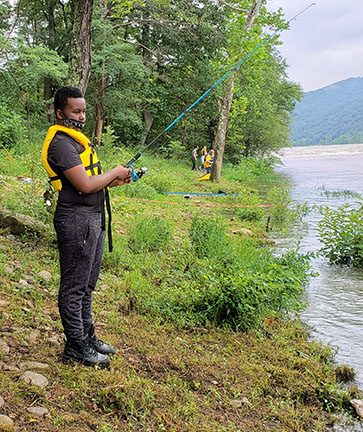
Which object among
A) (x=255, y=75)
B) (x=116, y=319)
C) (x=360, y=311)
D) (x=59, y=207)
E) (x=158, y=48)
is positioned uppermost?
(x=158, y=48)

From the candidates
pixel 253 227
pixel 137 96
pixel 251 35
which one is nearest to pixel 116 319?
pixel 253 227

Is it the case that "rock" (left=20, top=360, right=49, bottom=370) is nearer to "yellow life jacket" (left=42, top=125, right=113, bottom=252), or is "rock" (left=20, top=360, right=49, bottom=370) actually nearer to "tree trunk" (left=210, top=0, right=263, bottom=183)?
"yellow life jacket" (left=42, top=125, right=113, bottom=252)

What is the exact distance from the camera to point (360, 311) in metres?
5.50

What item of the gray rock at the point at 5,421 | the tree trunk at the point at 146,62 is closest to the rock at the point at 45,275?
the gray rock at the point at 5,421

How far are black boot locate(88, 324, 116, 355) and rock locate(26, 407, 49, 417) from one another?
0.77 m

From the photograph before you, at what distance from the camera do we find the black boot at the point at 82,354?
10.2 feet

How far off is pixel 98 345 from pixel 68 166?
1.48m

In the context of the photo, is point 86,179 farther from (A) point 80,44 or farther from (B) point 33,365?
(A) point 80,44

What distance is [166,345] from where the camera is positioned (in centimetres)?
376

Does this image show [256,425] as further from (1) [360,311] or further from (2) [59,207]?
(1) [360,311]

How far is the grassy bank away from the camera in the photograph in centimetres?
278

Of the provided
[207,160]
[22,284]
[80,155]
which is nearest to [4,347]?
[22,284]

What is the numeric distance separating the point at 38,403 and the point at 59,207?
1.27 metres

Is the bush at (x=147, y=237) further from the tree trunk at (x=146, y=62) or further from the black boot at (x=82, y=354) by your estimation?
the tree trunk at (x=146, y=62)
